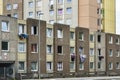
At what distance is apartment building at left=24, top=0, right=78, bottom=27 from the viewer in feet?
296

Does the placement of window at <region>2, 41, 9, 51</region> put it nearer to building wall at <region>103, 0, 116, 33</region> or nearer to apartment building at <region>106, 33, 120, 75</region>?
apartment building at <region>106, 33, 120, 75</region>

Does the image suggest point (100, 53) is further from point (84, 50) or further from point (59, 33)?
point (59, 33)

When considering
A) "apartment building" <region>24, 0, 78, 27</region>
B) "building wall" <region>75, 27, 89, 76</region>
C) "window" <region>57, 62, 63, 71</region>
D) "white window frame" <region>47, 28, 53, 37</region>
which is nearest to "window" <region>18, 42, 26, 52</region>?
"white window frame" <region>47, 28, 53, 37</region>

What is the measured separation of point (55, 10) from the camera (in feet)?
307

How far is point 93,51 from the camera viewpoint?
79.8 metres

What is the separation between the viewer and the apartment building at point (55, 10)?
90.2 meters

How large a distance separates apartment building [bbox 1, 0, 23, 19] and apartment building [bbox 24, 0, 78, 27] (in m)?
1.65

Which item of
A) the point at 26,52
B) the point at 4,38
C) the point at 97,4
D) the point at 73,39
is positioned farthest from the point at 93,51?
the point at 4,38

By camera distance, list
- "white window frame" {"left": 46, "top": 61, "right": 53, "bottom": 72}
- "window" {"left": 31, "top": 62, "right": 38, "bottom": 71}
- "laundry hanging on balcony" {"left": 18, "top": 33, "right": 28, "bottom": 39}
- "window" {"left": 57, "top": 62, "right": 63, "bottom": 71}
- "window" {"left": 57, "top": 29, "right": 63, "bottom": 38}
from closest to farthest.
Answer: "laundry hanging on balcony" {"left": 18, "top": 33, "right": 28, "bottom": 39} → "window" {"left": 31, "top": 62, "right": 38, "bottom": 71} → "white window frame" {"left": 46, "top": 61, "right": 53, "bottom": 72} → "window" {"left": 57, "top": 62, "right": 63, "bottom": 71} → "window" {"left": 57, "top": 29, "right": 63, "bottom": 38}

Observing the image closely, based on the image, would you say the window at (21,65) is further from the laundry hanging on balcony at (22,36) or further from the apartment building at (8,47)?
the laundry hanging on balcony at (22,36)

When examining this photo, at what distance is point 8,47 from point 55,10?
3799cm

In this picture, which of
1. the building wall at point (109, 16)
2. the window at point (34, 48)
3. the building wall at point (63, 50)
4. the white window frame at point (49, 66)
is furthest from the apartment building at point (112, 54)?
the window at point (34, 48)

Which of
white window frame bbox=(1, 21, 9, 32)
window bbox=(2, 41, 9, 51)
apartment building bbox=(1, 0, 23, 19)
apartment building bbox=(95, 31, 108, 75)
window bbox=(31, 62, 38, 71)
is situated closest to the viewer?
window bbox=(2, 41, 9, 51)

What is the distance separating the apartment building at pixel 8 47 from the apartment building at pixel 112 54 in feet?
102
